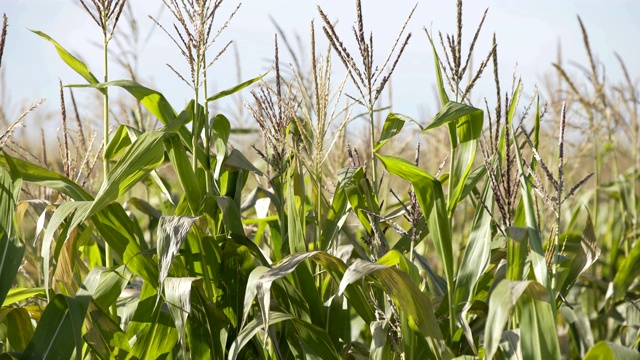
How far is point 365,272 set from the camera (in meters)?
1.48

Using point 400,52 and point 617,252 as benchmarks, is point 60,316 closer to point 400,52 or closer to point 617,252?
point 400,52

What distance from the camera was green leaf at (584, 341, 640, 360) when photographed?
1421 mm

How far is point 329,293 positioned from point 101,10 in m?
0.96

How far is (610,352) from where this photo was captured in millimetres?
1454

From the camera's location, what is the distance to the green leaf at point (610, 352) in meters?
1.42

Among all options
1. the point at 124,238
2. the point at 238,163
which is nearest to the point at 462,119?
the point at 238,163

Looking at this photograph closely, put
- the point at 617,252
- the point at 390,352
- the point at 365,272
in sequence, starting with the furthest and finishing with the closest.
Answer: the point at 617,252, the point at 390,352, the point at 365,272

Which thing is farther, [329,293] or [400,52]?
[329,293]

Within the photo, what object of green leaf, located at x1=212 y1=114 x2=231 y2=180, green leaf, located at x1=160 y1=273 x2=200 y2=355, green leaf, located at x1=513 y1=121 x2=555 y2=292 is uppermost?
green leaf, located at x1=212 y1=114 x2=231 y2=180

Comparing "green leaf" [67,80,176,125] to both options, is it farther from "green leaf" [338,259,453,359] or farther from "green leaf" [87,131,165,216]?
"green leaf" [338,259,453,359]

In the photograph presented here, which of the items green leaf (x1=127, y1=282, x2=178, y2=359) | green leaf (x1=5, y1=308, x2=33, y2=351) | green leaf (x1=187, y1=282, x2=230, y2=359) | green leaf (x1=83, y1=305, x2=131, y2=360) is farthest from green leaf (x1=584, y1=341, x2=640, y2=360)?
A: green leaf (x1=5, y1=308, x2=33, y2=351)

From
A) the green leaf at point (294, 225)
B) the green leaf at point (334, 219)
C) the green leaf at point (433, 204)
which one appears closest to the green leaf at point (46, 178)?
the green leaf at point (294, 225)

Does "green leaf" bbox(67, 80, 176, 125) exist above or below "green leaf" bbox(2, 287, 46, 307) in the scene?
above

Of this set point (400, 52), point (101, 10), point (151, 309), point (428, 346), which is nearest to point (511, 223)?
point (428, 346)
